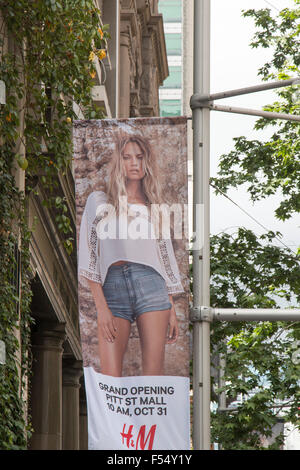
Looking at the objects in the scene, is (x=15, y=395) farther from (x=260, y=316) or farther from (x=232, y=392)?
(x=232, y=392)

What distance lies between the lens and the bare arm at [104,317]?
8.00 metres

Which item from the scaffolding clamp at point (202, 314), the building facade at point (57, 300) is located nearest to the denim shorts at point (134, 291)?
the scaffolding clamp at point (202, 314)

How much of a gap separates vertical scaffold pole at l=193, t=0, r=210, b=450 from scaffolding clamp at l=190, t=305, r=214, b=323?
0.03 m

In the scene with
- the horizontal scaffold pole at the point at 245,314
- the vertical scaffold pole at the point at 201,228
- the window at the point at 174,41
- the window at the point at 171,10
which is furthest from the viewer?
the window at the point at 174,41

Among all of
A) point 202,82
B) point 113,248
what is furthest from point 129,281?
point 202,82

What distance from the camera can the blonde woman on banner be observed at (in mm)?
8016

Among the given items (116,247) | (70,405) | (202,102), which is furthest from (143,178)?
(70,405)

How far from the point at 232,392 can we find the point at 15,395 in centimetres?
950

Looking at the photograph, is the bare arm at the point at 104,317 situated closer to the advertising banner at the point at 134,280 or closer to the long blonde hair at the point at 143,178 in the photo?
the advertising banner at the point at 134,280

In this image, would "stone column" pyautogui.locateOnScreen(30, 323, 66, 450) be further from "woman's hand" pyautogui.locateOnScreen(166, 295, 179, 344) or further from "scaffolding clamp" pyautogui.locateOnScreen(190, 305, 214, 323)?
"scaffolding clamp" pyautogui.locateOnScreen(190, 305, 214, 323)

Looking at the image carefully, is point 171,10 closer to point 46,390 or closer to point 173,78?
point 173,78

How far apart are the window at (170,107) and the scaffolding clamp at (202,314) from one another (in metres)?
98.3

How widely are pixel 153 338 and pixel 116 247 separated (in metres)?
0.88

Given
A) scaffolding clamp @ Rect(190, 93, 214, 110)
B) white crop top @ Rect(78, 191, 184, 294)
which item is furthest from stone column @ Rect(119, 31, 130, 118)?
white crop top @ Rect(78, 191, 184, 294)
